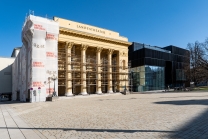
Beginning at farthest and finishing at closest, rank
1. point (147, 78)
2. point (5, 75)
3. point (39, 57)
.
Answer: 1. point (147, 78)
2. point (5, 75)
3. point (39, 57)

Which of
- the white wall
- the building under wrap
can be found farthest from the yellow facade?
the white wall

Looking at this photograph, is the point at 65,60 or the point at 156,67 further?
the point at 156,67

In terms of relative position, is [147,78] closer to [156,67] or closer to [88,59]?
[156,67]

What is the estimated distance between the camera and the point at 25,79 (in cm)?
3147

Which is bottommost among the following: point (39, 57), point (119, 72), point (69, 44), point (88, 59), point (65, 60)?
point (119, 72)

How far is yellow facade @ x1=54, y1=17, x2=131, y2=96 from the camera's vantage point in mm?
37375

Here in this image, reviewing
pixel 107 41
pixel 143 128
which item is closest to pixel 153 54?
pixel 107 41

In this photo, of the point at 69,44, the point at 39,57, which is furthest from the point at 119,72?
the point at 39,57

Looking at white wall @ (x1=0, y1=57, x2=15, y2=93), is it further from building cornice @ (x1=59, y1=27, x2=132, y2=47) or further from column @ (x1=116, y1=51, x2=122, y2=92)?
column @ (x1=116, y1=51, x2=122, y2=92)

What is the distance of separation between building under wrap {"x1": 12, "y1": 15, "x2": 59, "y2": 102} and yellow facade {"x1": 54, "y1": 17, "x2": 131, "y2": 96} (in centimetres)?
470

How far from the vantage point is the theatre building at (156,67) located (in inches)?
2167

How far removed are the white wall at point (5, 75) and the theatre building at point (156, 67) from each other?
39565 millimetres

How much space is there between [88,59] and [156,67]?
27.6 metres

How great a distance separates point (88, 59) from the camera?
42844mm
